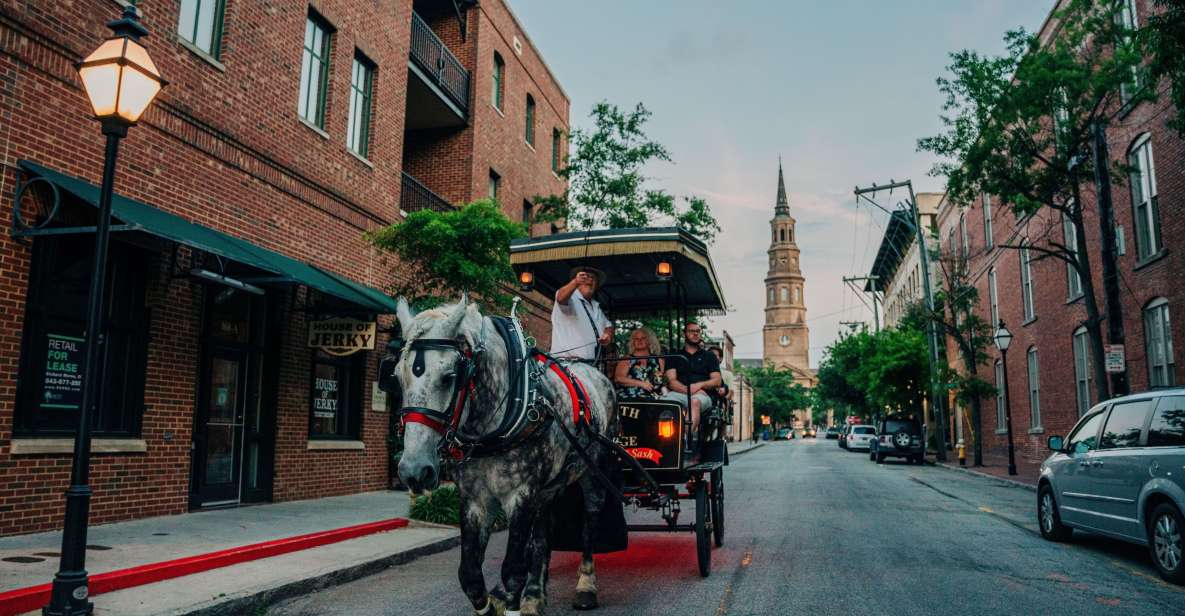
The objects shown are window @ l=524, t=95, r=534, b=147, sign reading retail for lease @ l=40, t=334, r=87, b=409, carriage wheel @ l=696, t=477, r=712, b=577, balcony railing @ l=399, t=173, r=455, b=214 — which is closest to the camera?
carriage wheel @ l=696, t=477, r=712, b=577

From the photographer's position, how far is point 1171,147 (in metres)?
17.2

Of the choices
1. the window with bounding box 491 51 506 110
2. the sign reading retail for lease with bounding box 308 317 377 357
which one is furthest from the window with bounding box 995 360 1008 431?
the sign reading retail for lease with bounding box 308 317 377 357

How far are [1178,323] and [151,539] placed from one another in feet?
62.8

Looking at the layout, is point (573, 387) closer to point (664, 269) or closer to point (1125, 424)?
point (664, 269)

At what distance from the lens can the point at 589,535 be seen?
6.21m

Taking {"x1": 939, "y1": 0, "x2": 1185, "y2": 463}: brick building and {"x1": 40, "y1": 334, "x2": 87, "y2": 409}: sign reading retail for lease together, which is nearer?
{"x1": 40, "y1": 334, "x2": 87, "y2": 409}: sign reading retail for lease

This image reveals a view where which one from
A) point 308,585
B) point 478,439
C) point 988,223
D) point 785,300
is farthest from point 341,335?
point 785,300

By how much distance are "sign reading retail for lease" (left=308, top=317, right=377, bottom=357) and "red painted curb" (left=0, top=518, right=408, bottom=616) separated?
12.1 ft

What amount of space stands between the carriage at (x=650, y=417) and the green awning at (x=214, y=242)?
3561 mm

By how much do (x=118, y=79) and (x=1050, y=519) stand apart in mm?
10607

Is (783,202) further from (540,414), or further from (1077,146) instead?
(540,414)

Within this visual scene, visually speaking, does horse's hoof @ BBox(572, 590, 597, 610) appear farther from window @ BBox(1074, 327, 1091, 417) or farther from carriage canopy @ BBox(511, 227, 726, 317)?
window @ BBox(1074, 327, 1091, 417)

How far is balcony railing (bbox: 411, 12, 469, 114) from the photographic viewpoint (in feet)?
59.5

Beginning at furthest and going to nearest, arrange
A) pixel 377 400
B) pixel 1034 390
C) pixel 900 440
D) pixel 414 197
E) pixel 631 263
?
pixel 900 440 < pixel 1034 390 < pixel 414 197 < pixel 377 400 < pixel 631 263
